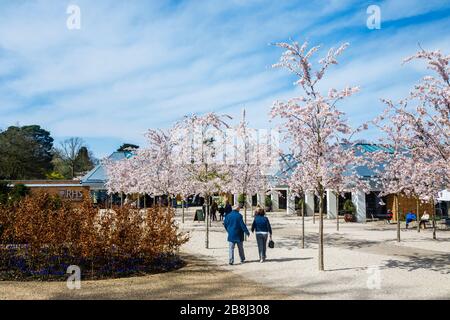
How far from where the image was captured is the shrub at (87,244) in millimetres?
10391

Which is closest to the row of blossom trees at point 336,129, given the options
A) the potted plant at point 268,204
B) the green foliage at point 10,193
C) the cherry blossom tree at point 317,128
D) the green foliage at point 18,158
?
the cherry blossom tree at point 317,128

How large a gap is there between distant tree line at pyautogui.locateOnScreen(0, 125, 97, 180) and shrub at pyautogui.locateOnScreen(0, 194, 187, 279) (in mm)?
39613

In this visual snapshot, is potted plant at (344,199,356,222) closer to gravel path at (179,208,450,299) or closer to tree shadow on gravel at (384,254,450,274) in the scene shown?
gravel path at (179,208,450,299)

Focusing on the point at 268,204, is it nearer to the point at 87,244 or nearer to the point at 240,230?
the point at 240,230

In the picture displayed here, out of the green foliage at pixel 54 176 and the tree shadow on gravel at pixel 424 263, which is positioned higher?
the green foliage at pixel 54 176

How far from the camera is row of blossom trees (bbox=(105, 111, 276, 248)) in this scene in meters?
17.9

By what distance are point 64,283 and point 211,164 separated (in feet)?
31.2

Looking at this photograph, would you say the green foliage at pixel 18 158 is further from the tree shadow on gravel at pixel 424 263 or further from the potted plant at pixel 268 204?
the tree shadow on gravel at pixel 424 263

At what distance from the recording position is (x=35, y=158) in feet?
213

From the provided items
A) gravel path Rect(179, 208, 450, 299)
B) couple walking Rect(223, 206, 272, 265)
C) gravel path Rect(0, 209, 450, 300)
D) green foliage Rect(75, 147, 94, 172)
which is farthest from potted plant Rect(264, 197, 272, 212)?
green foliage Rect(75, 147, 94, 172)

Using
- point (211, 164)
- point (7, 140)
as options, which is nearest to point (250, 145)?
point (211, 164)

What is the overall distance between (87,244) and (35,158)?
61.0 m

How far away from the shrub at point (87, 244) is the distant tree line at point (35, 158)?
3961cm
